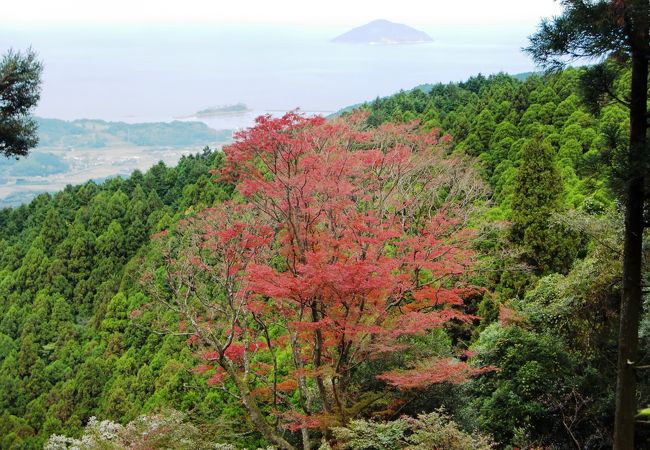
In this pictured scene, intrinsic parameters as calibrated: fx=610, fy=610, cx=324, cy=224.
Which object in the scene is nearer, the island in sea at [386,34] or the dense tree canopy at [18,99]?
the dense tree canopy at [18,99]

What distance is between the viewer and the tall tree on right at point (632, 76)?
18.9ft

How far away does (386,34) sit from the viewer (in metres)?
67.8

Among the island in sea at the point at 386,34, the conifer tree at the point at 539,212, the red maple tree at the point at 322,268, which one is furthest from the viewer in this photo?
the island in sea at the point at 386,34

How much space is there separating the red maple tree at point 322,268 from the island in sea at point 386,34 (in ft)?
186

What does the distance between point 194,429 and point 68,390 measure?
35.0 ft

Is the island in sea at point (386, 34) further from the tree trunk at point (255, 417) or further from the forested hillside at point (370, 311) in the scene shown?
the tree trunk at point (255, 417)

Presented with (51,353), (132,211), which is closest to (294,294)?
(51,353)

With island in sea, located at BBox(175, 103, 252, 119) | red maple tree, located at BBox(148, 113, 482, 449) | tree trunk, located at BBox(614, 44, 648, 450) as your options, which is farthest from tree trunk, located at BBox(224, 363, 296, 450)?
island in sea, located at BBox(175, 103, 252, 119)

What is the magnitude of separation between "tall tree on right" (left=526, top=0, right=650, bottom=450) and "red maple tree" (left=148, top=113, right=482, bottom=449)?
10.7 feet

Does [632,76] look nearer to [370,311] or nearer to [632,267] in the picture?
[632,267]

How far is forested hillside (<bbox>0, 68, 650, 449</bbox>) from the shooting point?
898 cm

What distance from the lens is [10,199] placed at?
1806 inches

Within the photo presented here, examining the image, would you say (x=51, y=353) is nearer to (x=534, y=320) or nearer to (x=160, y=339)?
(x=160, y=339)

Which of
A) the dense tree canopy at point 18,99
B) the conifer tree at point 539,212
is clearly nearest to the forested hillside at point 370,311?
the conifer tree at point 539,212
